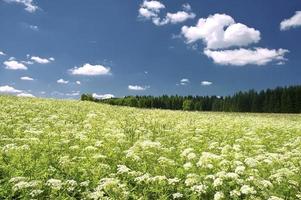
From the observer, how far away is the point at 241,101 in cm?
15700

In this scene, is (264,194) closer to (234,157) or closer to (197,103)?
(234,157)

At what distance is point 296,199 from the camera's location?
32.1 feet

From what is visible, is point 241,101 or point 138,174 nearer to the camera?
point 138,174

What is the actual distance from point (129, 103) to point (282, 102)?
62.2 meters

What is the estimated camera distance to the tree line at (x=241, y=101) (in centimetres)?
13375

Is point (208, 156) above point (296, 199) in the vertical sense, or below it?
above

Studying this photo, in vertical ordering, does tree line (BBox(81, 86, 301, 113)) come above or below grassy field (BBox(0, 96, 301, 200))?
above

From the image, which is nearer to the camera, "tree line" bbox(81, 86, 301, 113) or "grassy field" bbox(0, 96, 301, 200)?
"grassy field" bbox(0, 96, 301, 200)


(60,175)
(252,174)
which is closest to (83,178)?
(60,175)

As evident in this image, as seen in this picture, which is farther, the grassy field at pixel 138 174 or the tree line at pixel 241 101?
the tree line at pixel 241 101

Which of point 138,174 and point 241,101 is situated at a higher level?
point 241,101

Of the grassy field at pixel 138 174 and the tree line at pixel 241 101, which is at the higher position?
the tree line at pixel 241 101

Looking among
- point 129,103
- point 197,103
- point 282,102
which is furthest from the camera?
point 197,103

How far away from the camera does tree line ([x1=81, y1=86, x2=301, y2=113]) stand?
134 metres
